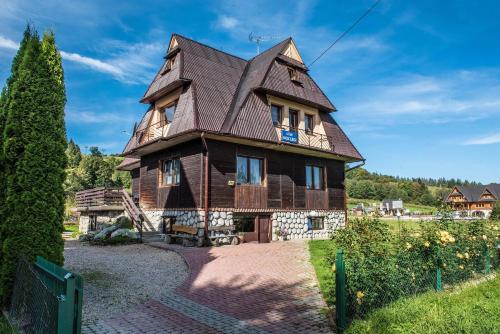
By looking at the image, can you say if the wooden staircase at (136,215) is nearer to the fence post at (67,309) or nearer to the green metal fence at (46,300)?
the green metal fence at (46,300)

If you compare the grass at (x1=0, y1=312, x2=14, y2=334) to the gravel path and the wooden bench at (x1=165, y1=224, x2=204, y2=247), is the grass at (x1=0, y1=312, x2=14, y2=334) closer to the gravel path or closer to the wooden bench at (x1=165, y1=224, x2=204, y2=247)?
the gravel path

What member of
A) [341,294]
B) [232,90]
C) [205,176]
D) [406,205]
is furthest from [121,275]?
[406,205]

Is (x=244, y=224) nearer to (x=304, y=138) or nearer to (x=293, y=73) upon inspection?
(x=304, y=138)

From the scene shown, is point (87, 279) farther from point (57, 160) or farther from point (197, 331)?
point (197, 331)

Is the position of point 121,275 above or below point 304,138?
A: below

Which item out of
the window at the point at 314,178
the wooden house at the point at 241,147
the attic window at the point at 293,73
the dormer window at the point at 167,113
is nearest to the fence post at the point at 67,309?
the wooden house at the point at 241,147

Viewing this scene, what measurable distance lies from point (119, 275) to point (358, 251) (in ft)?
20.9

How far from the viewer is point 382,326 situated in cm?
513

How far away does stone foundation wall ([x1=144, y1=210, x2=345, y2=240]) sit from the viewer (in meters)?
15.3

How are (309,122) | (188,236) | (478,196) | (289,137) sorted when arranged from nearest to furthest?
(188,236) < (289,137) < (309,122) < (478,196)

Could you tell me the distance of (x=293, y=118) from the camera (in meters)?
19.6

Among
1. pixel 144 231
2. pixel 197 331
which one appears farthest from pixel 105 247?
pixel 197 331

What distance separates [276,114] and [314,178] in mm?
4499

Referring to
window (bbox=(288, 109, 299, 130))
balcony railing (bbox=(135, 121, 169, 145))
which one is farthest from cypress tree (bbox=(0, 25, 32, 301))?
window (bbox=(288, 109, 299, 130))
